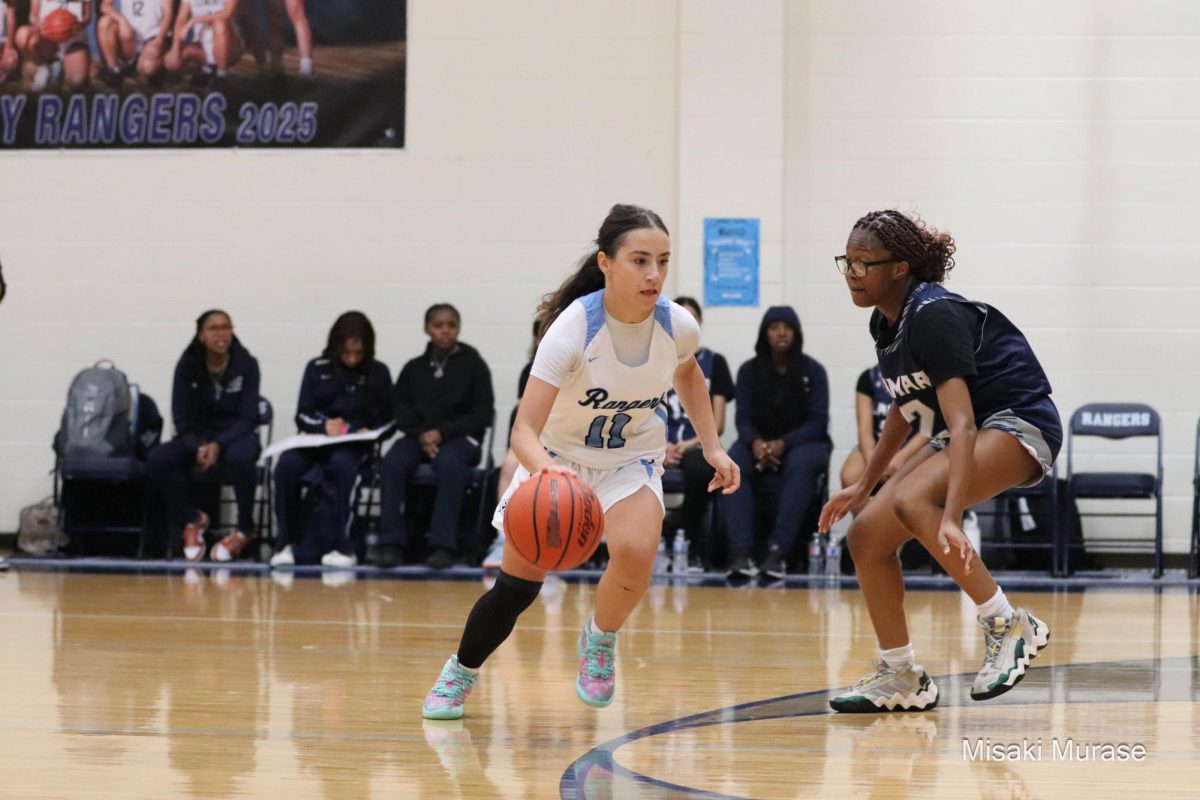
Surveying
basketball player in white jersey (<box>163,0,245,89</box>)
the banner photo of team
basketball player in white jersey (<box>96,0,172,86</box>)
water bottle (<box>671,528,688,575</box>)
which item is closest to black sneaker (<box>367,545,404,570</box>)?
water bottle (<box>671,528,688,575</box>)

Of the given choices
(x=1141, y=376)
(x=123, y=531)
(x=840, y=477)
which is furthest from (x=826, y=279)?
(x=123, y=531)

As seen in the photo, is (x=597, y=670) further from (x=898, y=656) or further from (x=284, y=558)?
(x=284, y=558)

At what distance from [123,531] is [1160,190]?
647cm

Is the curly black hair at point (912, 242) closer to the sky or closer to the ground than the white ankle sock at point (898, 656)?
closer to the sky

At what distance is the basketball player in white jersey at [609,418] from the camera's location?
12.8 ft

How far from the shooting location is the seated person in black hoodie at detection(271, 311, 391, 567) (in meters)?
8.48

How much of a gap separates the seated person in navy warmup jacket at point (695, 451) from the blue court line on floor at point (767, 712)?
3345mm

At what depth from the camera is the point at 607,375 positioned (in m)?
3.95

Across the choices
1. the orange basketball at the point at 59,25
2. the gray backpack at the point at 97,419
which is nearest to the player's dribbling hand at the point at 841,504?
the gray backpack at the point at 97,419

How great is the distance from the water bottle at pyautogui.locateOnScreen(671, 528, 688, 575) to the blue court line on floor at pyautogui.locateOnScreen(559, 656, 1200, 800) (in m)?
3.28

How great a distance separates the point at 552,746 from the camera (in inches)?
144

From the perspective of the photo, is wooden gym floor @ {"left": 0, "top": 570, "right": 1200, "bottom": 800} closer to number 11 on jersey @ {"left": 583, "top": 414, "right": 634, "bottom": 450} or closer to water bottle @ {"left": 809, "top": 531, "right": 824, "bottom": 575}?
number 11 on jersey @ {"left": 583, "top": 414, "right": 634, "bottom": 450}

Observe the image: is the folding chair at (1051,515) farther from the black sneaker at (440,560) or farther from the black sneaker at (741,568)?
the black sneaker at (440,560)

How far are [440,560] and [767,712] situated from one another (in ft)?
14.2
